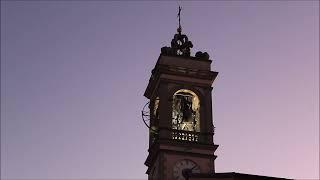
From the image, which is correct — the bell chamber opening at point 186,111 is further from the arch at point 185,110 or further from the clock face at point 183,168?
the clock face at point 183,168

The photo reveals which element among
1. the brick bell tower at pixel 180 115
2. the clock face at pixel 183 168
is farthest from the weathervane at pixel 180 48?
the clock face at pixel 183 168

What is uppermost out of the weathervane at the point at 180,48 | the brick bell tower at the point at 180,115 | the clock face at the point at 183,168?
the weathervane at the point at 180,48

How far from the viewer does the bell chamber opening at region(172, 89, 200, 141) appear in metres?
32.4

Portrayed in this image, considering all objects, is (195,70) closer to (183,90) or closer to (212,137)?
(183,90)

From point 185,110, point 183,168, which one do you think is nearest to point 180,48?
point 185,110

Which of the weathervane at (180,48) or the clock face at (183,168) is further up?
the weathervane at (180,48)

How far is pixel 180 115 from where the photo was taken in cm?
3266

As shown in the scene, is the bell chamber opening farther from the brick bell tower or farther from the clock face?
the clock face

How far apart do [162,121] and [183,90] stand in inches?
84.4

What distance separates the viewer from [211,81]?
33.2 m

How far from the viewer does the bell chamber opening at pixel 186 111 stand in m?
32.4

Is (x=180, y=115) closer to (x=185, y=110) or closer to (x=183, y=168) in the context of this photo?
(x=185, y=110)

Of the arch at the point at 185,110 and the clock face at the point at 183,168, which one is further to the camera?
the arch at the point at 185,110

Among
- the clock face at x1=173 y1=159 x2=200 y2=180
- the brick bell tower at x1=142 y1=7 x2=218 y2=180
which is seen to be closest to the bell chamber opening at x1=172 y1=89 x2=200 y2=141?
the brick bell tower at x1=142 y1=7 x2=218 y2=180
